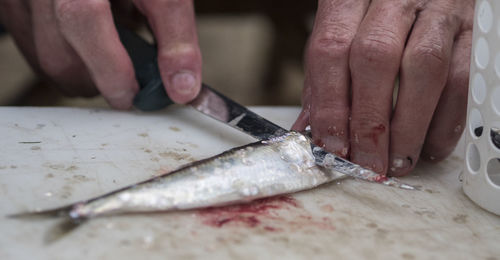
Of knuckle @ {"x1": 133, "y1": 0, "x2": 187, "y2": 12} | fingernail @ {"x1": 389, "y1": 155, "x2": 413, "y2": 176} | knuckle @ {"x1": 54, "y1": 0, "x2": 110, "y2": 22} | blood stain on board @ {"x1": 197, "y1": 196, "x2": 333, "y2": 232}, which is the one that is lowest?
blood stain on board @ {"x1": 197, "y1": 196, "x2": 333, "y2": 232}

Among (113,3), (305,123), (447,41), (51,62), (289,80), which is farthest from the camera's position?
(289,80)

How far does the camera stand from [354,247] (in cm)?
76

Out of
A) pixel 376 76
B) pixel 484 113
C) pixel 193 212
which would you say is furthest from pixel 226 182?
pixel 484 113

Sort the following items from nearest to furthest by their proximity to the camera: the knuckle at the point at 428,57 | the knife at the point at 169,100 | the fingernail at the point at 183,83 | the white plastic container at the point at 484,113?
the white plastic container at the point at 484,113, the knuckle at the point at 428,57, the knife at the point at 169,100, the fingernail at the point at 183,83

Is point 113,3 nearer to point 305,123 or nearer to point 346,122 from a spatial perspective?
point 305,123

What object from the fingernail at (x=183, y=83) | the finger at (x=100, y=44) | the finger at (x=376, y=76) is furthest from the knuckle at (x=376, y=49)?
the finger at (x=100, y=44)

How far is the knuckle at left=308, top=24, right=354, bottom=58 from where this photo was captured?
1.01 meters

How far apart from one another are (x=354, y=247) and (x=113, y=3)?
1.43 meters

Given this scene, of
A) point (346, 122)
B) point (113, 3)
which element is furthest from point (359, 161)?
point (113, 3)

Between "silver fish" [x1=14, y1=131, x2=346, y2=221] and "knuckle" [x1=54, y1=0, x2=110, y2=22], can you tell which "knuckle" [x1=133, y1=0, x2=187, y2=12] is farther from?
"silver fish" [x1=14, y1=131, x2=346, y2=221]

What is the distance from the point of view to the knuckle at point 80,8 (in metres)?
1.17

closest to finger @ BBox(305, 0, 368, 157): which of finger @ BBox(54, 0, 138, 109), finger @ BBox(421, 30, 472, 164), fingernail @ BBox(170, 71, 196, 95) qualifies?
finger @ BBox(421, 30, 472, 164)

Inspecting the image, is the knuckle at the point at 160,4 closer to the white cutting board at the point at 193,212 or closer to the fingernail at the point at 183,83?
the fingernail at the point at 183,83

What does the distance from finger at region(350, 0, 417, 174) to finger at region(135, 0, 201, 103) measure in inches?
18.0
